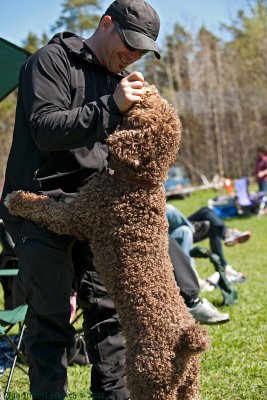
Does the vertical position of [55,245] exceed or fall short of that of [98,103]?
it falls short

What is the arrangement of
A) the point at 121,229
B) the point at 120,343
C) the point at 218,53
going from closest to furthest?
the point at 121,229 → the point at 120,343 → the point at 218,53

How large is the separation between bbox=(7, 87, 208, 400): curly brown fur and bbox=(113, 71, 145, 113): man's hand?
0.04 m

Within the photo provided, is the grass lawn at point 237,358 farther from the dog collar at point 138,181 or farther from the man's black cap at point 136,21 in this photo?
the man's black cap at point 136,21

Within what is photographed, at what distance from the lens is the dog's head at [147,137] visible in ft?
8.00

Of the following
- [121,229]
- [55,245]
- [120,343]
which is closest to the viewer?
[121,229]

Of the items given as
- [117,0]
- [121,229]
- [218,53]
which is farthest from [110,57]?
[218,53]

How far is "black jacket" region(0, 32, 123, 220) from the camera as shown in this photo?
2.45 m

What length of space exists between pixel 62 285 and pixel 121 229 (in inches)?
17.4

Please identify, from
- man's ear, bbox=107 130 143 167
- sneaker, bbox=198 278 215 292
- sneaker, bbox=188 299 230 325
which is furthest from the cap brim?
sneaker, bbox=198 278 215 292

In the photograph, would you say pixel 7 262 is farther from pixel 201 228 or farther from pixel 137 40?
pixel 137 40

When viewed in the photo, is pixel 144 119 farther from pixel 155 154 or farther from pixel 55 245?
pixel 55 245

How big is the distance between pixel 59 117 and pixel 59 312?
0.91m

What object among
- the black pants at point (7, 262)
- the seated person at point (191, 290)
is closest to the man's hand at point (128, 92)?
the seated person at point (191, 290)

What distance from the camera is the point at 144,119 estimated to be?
95.9 inches
